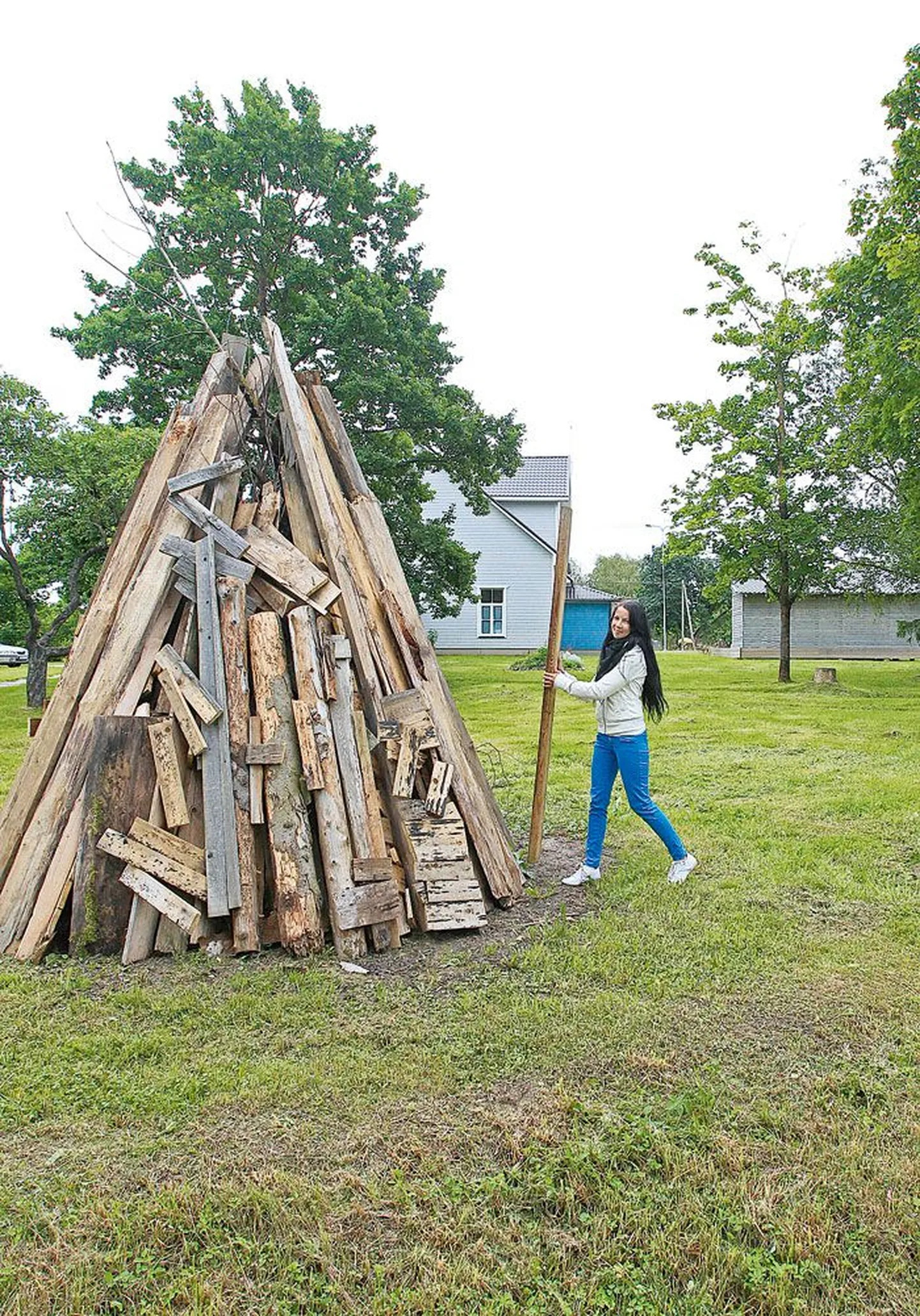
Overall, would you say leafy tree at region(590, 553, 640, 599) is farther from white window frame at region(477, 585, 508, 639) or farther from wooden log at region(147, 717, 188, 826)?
wooden log at region(147, 717, 188, 826)

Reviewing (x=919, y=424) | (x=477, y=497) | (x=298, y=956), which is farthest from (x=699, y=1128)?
(x=477, y=497)

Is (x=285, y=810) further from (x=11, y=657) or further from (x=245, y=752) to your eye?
(x=11, y=657)

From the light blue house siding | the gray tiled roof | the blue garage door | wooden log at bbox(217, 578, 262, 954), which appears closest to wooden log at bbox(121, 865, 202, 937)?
wooden log at bbox(217, 578, 262, 954)

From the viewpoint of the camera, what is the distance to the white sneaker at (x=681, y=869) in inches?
253

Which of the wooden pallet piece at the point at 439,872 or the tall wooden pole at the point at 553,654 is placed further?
the tall wooden pole at the point at 553,654

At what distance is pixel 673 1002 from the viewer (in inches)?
174

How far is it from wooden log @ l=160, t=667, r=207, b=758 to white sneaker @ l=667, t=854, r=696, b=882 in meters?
3.46

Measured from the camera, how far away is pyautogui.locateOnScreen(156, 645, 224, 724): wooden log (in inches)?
201

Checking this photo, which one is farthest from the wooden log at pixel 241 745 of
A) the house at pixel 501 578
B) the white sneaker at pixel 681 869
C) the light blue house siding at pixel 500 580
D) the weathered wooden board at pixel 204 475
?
the light blue house siding at pixel 500 580

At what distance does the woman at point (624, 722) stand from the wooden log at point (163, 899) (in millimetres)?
2706

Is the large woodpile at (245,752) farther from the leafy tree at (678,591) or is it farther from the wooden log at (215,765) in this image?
the leafy tree at (678,591)

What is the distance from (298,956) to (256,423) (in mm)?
3878

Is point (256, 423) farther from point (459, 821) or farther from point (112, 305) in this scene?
point (112, 305)

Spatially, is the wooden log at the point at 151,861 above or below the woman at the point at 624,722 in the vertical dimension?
below
